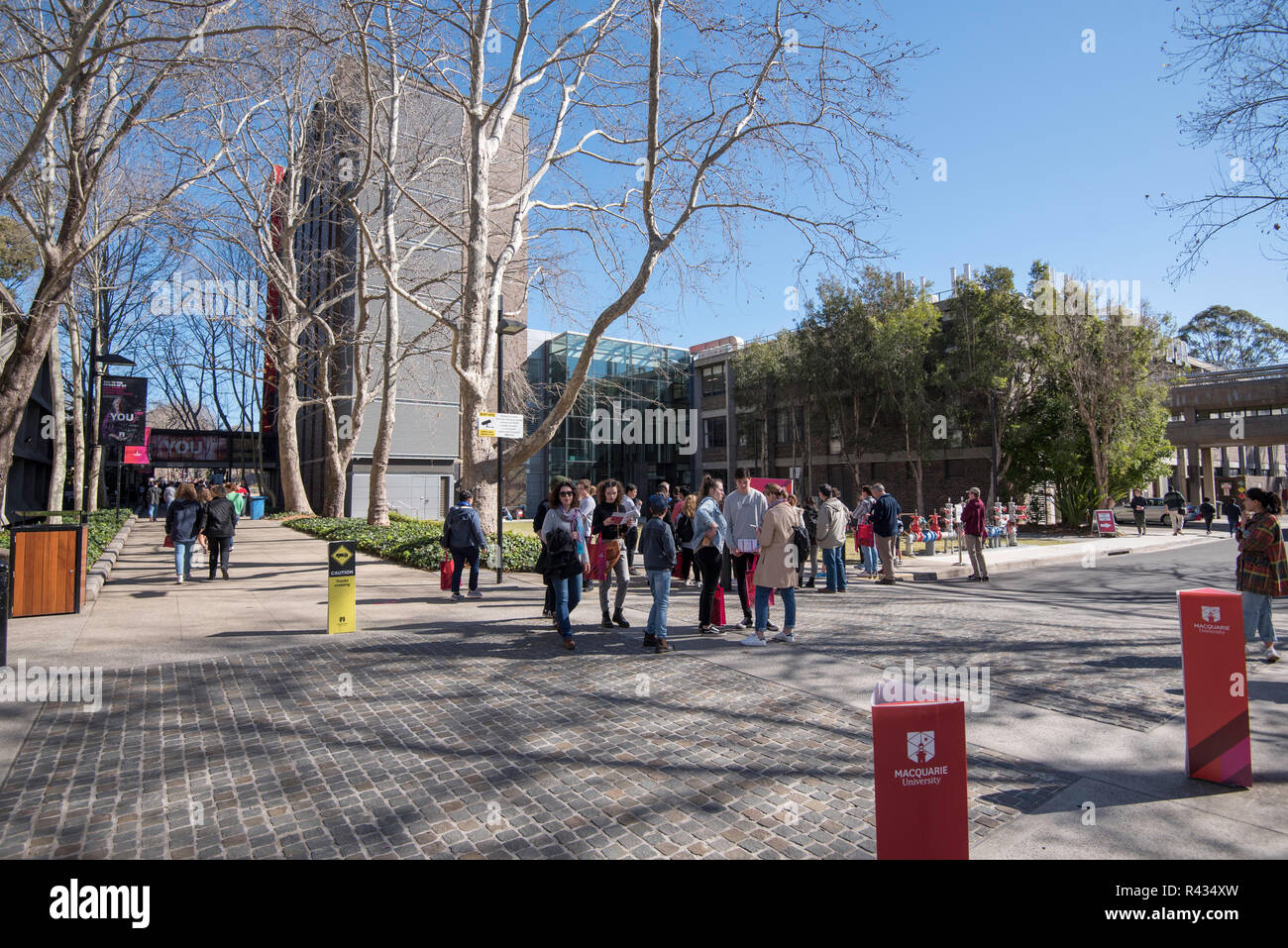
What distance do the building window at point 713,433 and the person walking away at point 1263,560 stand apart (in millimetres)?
42802

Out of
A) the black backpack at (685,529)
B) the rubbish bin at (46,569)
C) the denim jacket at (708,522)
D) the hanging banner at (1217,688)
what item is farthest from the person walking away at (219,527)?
the hanging banner at (1217,688)

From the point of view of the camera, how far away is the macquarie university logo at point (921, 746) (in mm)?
2637

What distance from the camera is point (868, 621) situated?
9.66m

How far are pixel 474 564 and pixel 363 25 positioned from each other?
8.86 meters

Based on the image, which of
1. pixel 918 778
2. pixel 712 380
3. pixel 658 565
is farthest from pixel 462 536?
pixel 712 380

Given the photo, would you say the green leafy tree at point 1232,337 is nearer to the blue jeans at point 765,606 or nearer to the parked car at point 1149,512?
the parked car at point 1149,512

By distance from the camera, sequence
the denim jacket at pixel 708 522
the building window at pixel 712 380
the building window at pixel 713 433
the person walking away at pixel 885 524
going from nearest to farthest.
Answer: the denim jacket at pixel 708 522 < the person walking away at pixel 885 524 < the building window at pixel 713 433 < the building window at pixel 712 380

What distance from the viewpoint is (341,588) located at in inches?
338

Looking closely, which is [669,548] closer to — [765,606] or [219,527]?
[765,606]

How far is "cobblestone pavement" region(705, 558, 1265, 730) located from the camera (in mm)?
6172

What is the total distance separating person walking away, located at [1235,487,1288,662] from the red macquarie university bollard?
6.11m

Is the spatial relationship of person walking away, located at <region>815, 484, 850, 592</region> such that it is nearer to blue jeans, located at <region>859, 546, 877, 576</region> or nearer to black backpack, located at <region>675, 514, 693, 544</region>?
blue jeans, located at <region>859, 546, 877, 576</region>
